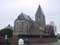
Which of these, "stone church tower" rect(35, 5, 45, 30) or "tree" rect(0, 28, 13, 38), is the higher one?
"stone church tower" rect(35, 5, 45, 30)

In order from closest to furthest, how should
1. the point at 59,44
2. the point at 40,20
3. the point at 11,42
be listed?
the point at 11,42 < the point at 59,44 < the point at 40,20

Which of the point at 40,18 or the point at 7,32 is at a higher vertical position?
the point at 40,18

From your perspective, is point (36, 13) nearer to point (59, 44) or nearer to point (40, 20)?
point (40, 20)

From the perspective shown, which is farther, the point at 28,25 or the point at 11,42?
the point at 28,25

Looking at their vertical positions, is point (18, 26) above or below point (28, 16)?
below

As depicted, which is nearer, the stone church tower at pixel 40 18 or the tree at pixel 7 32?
the tree at pixel 7 32

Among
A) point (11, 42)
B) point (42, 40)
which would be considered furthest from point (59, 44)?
point (11, 42)

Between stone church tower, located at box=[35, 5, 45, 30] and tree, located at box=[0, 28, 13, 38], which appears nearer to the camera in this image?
tree, located at box=[0, 28, 13, 38]

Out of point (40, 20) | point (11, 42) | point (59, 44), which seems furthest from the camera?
point (40, 20)

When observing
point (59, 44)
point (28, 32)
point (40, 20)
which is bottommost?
point (59, 44)

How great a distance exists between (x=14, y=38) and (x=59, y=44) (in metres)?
0.84

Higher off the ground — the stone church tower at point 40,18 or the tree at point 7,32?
the stone church tower at point 40,18

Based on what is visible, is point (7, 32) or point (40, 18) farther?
point (40, 18)

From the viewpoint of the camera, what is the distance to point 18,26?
2.65 metres
